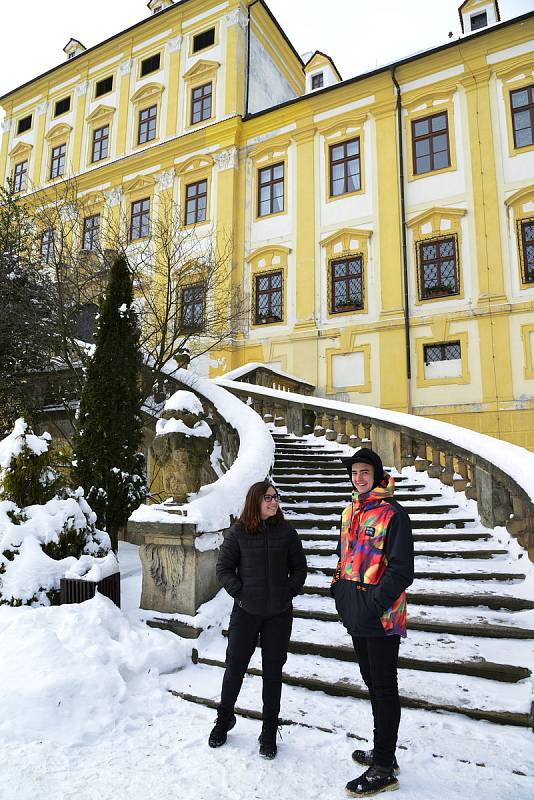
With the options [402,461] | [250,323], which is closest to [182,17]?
[250,323]

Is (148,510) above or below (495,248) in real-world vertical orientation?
below

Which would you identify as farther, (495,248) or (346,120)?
(346,120)

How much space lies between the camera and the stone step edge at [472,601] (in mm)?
4621

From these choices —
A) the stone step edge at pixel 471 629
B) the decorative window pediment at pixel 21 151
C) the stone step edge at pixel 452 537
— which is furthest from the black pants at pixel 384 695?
the decorative window pediment at pixel 21 151

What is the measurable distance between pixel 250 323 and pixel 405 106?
8.42 meters

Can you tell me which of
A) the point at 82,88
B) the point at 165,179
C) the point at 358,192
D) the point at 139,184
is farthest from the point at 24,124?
the point at 358,192

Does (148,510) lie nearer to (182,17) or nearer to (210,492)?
(210,492)

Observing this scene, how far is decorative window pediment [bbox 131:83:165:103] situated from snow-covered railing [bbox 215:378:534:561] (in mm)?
15882

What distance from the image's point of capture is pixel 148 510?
5117 mm

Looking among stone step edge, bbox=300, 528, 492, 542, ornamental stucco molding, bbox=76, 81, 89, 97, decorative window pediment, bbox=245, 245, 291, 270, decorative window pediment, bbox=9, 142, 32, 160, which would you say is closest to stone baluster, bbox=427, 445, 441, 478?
stone step edge, bbox=300, 528, 492, 542

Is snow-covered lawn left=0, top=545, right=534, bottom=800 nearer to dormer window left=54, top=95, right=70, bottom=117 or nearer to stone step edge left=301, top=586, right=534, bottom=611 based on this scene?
stone step edge left=301, top=586, right=534, bottom=611

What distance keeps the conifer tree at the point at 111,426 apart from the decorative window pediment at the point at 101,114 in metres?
18.4

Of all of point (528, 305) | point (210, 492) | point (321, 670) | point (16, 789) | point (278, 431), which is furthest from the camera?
point (528, 305)

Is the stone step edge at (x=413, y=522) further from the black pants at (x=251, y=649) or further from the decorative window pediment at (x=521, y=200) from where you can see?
the decorative window pediment at (x=521, y=200)
